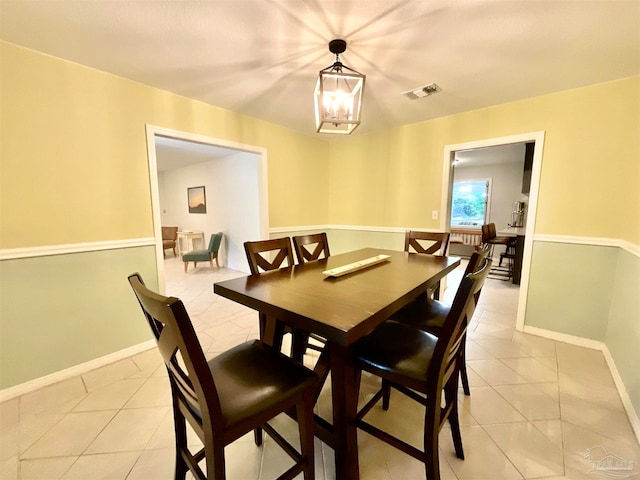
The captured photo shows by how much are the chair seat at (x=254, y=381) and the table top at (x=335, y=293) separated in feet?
0.72

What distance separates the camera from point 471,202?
6.87 metres

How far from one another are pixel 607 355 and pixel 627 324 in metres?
0.56

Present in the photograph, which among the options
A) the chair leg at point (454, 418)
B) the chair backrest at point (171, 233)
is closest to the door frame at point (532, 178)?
the chair leg at point (454, 418)

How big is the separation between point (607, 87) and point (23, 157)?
442 centimetres

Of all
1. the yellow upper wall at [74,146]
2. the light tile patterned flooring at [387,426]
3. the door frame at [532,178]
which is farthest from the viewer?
the door frame at [532,178]

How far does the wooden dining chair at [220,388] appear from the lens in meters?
0.74

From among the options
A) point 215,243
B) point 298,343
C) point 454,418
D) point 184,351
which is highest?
point 184,351

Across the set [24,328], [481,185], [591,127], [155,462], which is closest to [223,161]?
[24,328]

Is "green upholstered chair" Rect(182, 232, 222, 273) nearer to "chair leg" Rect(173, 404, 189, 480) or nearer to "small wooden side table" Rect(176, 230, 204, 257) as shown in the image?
"small wooden side table" Rect(176, 230, 204, 257)

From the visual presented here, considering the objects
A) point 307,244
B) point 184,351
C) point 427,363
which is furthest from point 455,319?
point 307,244

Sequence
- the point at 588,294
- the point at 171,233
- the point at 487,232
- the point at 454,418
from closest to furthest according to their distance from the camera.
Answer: the point at 454,418 < the point at 588,294 < the point at 487,232 < the point at 171,233

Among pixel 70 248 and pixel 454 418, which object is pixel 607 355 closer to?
pixel 454 418

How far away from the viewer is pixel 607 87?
7.07 ft

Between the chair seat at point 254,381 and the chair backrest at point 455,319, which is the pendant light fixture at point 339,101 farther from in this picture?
the chair seat at point 254,381
